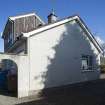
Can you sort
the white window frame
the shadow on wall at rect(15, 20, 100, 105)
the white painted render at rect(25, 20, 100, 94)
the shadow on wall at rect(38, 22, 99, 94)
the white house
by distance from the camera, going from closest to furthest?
1. the white house
2. the white painted render at rect(25, 20, 100, 94)
3. the shadow on wall at rect(15, 20, 100, 105)
4. the shadow on wall at rect(38, 22, 99, 94)
5. the white window frame

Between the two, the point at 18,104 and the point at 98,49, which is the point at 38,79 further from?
the point at 98,49

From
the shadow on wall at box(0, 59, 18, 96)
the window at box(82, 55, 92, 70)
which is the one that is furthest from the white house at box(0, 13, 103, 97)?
the shadow on wall at box(0, 59, 18, 96)

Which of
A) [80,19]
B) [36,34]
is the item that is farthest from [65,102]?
[80,19]

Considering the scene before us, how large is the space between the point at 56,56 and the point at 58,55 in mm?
246

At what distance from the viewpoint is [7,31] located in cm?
2969

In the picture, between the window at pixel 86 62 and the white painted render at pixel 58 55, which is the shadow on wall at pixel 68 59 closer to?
the white painted render at pixel 58 55

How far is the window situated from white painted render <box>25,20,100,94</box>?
34cm

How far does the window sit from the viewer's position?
20.8 m

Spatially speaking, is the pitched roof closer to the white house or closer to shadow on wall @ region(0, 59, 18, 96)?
the white house

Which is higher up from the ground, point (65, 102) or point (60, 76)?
point (60, 76)

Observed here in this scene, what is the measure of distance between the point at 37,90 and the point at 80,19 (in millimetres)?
7921

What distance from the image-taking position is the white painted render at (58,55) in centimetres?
1633

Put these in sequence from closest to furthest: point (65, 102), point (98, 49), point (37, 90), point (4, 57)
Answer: point (65, 102) < point (4, 57) < point (37, 90) < point (98, 49)

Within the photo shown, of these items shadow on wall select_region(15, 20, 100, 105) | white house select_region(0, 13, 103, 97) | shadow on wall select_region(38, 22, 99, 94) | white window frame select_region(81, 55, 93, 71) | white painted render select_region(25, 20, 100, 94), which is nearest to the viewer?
white house select_region(0, 13, 103, 97)
